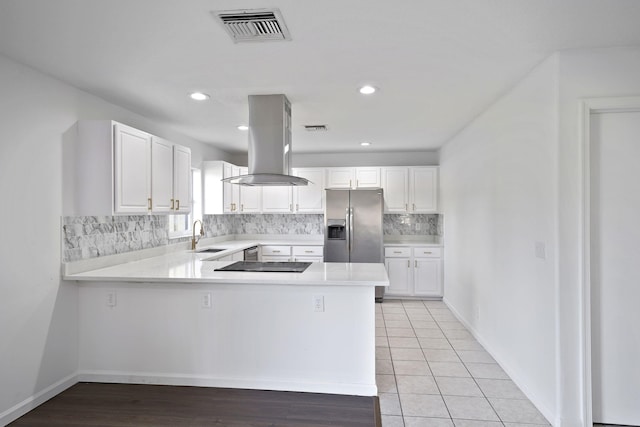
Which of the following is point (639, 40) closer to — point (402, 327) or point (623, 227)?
point (623, 227)

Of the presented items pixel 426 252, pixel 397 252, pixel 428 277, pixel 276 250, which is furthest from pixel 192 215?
pixel 428 277

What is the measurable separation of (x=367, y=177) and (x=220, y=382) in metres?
3.81

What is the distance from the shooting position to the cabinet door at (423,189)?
5.62 meters

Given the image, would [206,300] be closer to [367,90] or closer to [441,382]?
[441,382]

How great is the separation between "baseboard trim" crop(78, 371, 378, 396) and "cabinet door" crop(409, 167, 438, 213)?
11.5ft

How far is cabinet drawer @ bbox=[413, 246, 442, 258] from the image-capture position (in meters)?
5.38

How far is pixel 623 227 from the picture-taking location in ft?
7.36

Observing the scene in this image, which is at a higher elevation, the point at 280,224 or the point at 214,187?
the point at 214,187

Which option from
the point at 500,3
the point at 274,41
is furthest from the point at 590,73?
the point at 274,41

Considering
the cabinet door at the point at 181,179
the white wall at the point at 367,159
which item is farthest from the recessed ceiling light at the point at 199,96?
the white wall at the point at 367,159

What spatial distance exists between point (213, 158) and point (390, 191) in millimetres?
2830

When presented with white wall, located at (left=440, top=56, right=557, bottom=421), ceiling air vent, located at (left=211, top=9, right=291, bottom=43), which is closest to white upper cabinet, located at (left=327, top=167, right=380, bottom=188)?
white wall, located at (left=440, top=56, right=557, bottom=421)

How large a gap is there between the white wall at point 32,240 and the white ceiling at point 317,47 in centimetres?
24

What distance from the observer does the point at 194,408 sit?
8.21ft
